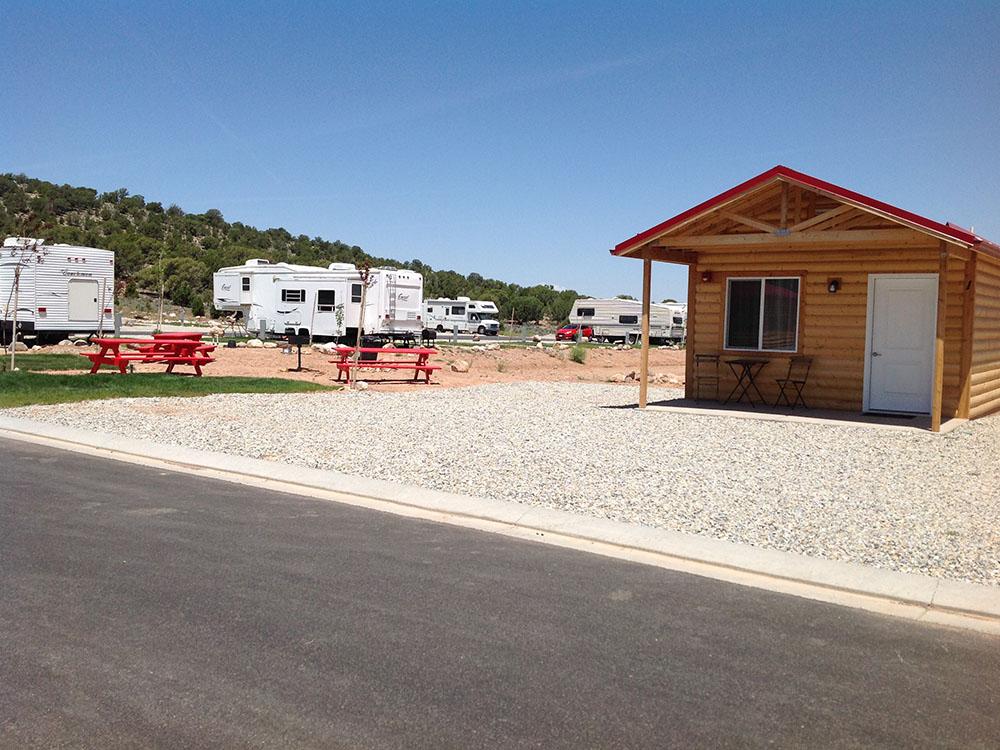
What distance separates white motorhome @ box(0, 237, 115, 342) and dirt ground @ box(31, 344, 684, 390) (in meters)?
0.85

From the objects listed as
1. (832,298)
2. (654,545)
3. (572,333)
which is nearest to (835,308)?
(832,298)

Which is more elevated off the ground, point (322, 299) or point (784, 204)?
point (784, 204)

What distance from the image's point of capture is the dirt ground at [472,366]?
21766 millimetres

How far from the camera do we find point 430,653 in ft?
15.0

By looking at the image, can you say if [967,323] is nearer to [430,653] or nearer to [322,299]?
[430,653]

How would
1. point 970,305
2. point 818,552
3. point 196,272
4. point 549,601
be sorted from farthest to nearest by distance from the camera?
point 196,272
point 970,305
point 818,552
point 549,601

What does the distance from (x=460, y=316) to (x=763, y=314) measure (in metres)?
35.1

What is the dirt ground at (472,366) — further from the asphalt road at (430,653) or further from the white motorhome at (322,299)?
the asphalt road at (430,653)

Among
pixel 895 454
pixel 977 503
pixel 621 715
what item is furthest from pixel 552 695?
pixel 895 454

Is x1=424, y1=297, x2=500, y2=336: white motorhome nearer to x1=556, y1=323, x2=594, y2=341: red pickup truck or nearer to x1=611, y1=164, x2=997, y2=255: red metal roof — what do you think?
x1=556, y1=323, x2=594, y2=341: red pickup truck

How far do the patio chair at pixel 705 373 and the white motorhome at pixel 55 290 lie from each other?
17.8 m

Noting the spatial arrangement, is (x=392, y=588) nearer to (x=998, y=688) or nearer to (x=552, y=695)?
(x=552, y=695)

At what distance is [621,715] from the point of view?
395 cm

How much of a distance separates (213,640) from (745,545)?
3.94 metres
